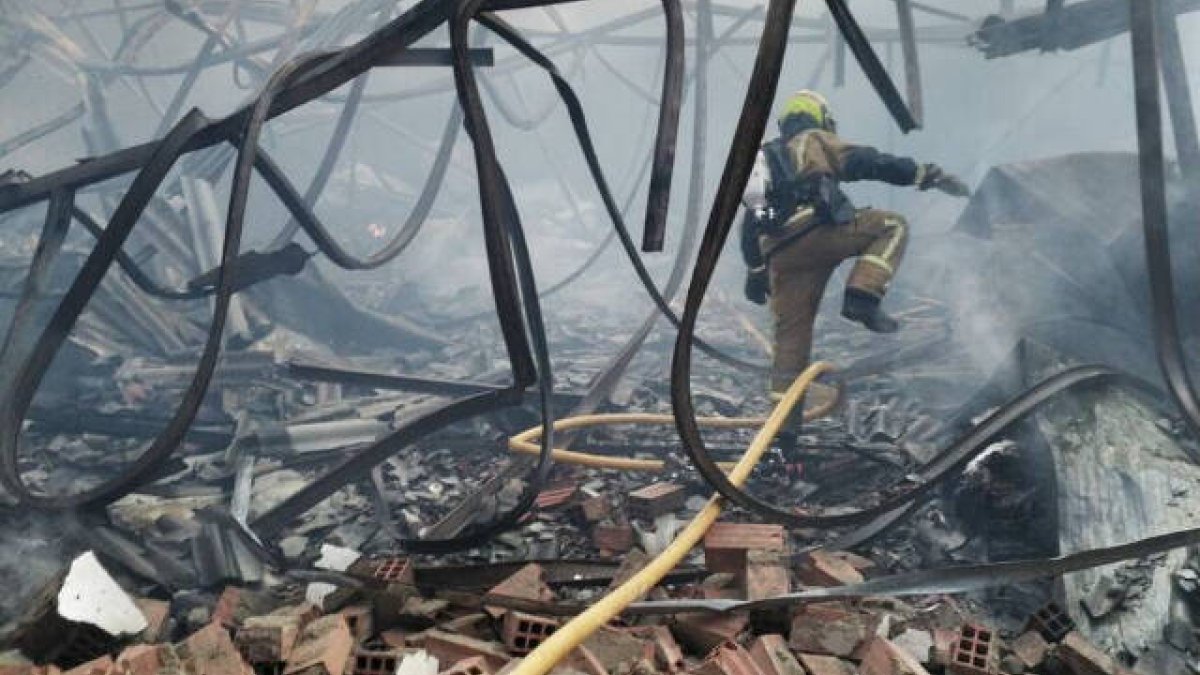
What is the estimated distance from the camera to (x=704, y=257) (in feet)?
6.93

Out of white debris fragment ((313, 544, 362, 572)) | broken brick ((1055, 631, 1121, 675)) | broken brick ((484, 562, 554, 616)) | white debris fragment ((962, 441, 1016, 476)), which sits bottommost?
A: broken brick ((1055, 631, 1121, 675))

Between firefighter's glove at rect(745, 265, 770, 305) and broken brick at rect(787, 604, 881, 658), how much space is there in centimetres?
362

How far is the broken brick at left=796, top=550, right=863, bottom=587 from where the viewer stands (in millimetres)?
2893

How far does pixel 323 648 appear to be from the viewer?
226 centimetres

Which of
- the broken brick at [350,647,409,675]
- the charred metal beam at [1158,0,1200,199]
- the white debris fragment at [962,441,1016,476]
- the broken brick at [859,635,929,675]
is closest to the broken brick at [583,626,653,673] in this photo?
the broken brick at [350,647,409,675]

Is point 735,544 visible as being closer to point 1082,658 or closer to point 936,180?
point 1082,658

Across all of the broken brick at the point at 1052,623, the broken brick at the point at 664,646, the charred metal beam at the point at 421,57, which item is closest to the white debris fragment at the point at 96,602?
the broken brick at the point at 664,646

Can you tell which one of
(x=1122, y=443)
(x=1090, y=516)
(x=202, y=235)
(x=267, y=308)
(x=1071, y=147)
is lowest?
(x=1090, y=516)

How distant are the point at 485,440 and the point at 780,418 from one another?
2483 mm

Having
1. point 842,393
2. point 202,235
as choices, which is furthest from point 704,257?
point 202,235

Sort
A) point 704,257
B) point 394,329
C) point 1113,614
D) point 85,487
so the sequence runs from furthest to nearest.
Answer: point 394,329, point 85,487, point 1113,614, point 704,257

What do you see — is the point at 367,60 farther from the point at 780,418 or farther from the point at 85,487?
the point at 85,487

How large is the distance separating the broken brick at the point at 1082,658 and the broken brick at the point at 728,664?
110 centimetres

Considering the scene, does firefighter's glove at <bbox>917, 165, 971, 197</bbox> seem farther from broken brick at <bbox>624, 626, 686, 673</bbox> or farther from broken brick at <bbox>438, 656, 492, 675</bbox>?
broken brick at <bbox>438, 656, 492, 675</bbox>
